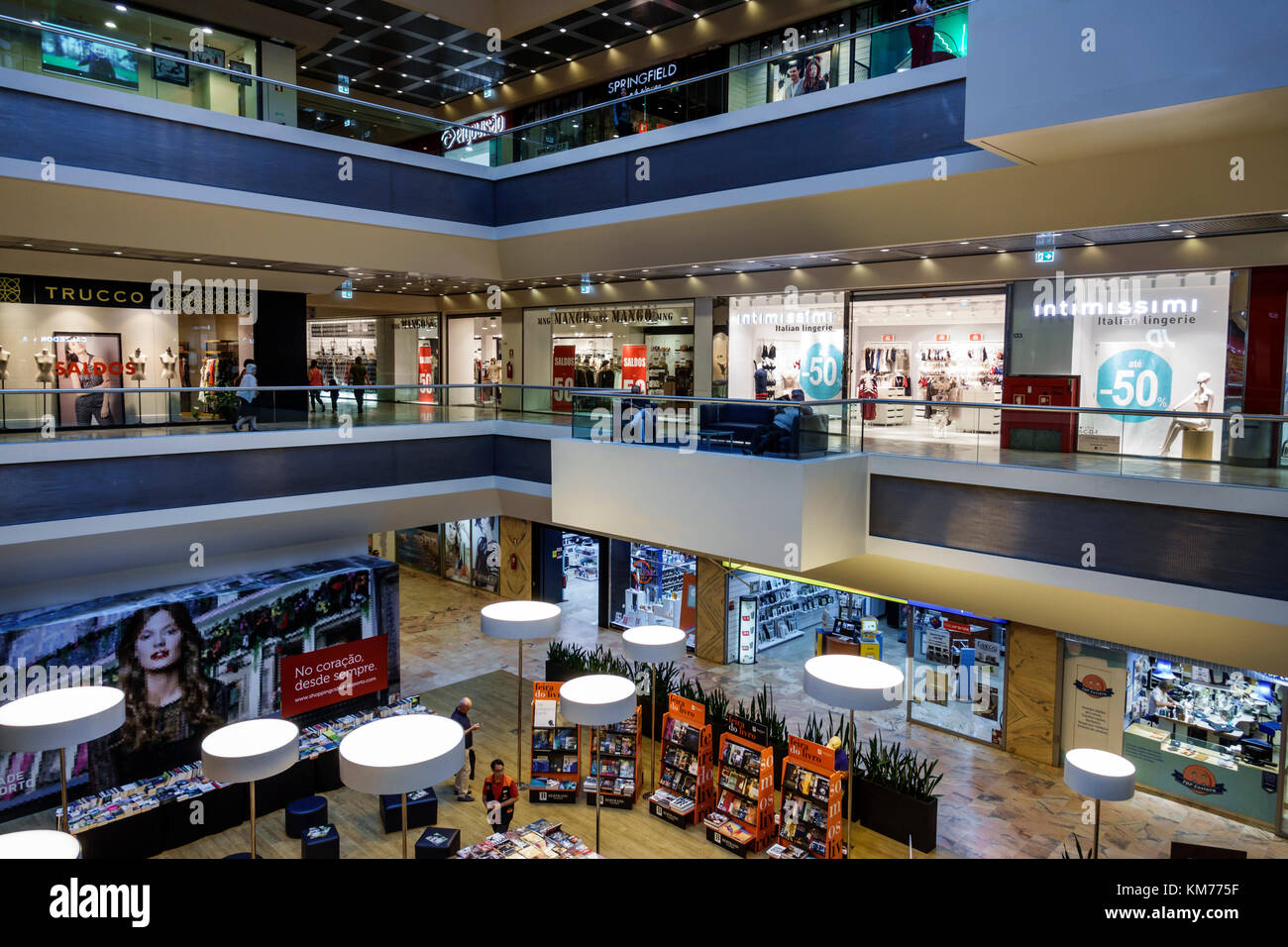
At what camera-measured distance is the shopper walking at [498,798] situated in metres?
11.8

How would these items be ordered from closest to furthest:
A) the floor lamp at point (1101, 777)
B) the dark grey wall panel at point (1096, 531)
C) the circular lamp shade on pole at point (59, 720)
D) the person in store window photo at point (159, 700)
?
the circular lamp shade on pole at point (59, 720), the floor lamp at point (1101, 777), the dark grey wall panel at point (1096, 531), the person in store window photo at point (159, 700)

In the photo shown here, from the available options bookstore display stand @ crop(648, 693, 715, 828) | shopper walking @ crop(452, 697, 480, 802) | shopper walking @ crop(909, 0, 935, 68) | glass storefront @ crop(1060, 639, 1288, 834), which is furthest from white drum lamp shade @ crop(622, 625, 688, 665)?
shopper walking @ crop(909, 0, 935, 68)

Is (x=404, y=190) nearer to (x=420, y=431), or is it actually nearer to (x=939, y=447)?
(x=420, y=431)

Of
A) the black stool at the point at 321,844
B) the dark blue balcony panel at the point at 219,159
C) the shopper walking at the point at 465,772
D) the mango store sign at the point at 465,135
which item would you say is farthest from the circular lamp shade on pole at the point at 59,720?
the mango store sign at the point at 465,135

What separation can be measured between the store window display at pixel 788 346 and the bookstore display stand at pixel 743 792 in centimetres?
749

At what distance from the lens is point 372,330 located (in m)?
31.1

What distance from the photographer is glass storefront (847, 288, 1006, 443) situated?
15.7 metres

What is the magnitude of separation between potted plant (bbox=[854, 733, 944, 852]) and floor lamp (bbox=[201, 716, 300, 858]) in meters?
7.94

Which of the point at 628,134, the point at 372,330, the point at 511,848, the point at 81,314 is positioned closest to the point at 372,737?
the point at 511,848

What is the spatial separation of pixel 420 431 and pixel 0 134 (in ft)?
25.6

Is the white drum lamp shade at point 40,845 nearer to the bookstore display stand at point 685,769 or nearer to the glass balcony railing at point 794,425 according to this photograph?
the glass balcony railing at point 794,425

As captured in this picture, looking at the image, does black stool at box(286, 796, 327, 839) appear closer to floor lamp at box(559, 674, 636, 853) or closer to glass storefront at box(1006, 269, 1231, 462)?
floor lamp at box(559, 674, 636, 853)

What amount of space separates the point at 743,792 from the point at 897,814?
2.17 metres

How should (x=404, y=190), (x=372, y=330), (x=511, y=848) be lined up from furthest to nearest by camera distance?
(x=372, y=330)
(x=404, y=190)
(x=511, y=848)
